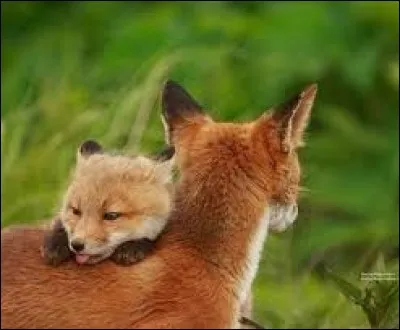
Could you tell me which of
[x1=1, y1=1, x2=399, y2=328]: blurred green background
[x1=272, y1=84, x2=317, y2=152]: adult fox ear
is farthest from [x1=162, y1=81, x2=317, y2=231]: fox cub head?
[x1=1, y1=1, x2=399, y2=328]: blurred green background

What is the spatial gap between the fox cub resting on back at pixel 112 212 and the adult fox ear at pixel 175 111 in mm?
259

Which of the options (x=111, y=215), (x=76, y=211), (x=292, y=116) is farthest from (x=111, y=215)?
(x=292, y=116)

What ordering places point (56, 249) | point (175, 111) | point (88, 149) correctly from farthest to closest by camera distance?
point (175, 111), point (88, 149), point (56, 249)

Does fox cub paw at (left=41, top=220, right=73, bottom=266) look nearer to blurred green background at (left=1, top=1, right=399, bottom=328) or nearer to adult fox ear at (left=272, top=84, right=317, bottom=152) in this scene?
adult fox ear at (left=272, top=84, right=317, bottom=152)

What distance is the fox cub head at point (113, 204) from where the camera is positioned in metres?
5.38

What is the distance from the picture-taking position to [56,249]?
5.44 metres

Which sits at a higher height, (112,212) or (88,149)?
(88,149)

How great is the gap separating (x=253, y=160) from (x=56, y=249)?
647 mm

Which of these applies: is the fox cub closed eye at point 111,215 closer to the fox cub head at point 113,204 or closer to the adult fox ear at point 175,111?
the fox cub head at point 113,204

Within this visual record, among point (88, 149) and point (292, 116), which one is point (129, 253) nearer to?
point (88, 149)

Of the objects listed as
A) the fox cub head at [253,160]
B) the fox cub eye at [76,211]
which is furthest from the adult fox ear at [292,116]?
the fox cub eye at [76,211]

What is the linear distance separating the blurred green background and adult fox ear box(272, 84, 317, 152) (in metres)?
1.94

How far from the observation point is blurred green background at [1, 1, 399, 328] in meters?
8.85

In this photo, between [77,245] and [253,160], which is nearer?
[77,245]
